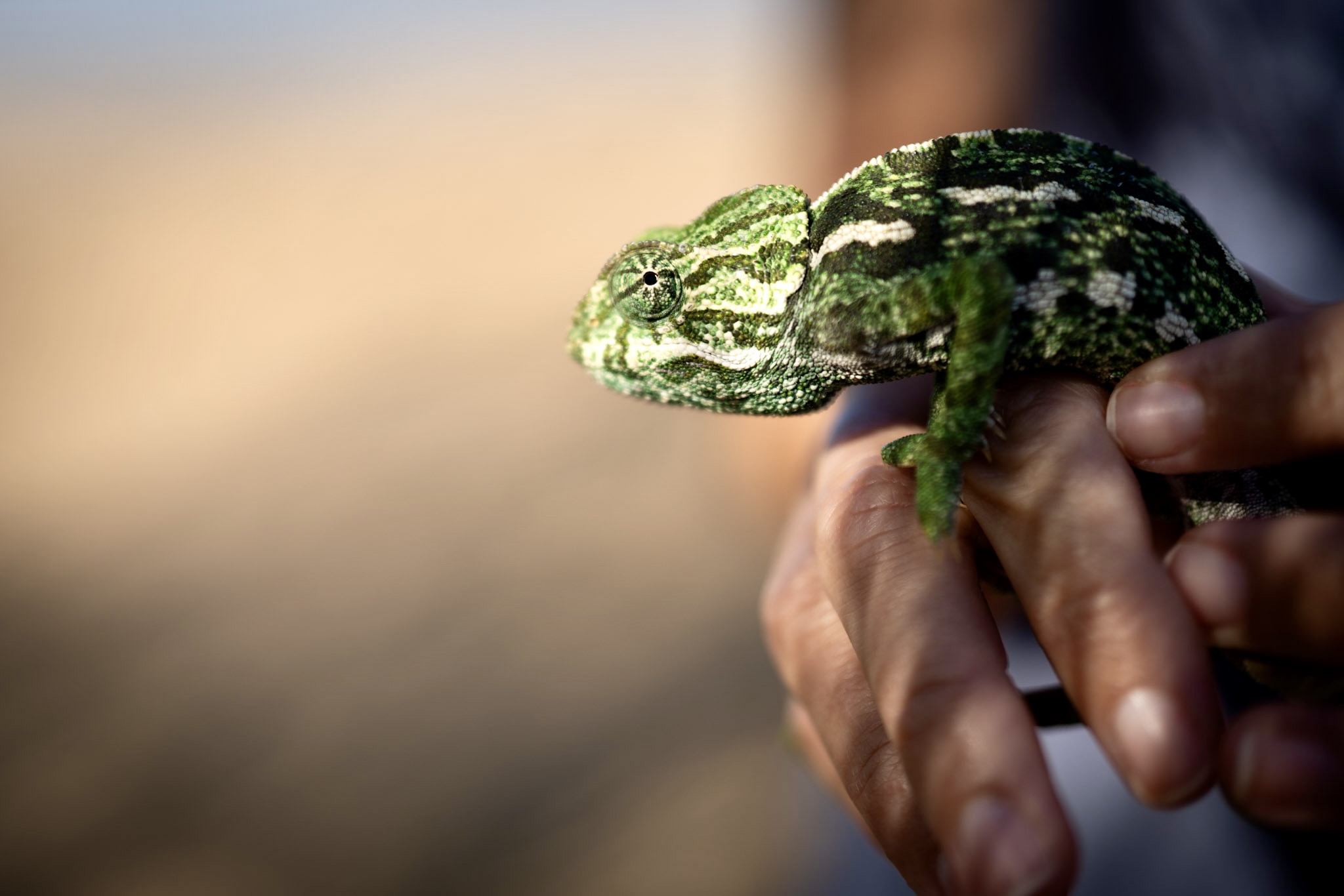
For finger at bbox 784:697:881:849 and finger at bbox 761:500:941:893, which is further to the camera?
finger at bbox 784:697:881:849

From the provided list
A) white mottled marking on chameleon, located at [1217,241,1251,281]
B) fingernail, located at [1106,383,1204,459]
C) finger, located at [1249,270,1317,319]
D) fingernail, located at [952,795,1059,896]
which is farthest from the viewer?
finger, located at [1249,270,1317,319]

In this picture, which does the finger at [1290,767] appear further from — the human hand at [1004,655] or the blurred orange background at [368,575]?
the blurred orange background at [368,575]

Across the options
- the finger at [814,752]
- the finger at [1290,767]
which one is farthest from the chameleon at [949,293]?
the finger at [814,752]

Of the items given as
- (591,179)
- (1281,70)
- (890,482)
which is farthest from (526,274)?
(890,482)

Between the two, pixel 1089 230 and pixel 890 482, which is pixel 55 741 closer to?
pixel 890 482

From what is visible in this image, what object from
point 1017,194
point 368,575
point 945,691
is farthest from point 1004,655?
point 368,575

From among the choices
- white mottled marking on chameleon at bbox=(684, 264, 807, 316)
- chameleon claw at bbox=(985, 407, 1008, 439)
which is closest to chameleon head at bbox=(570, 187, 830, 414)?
white mottled marking on chameleon at bbox=(684, 264, 807, 316)

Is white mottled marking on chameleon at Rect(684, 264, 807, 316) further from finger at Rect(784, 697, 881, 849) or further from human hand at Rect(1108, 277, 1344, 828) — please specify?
finger at Rect(784, 697, 881, 849)
